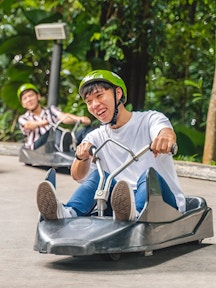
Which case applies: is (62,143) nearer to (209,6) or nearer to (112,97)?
(209,6)

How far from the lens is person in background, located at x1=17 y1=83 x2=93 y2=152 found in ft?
38.8

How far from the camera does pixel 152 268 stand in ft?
18.0

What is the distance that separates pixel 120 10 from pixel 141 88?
1253 mm

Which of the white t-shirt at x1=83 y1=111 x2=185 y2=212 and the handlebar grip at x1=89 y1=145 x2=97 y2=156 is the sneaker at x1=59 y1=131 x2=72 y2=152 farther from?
the handlebar grip at x1=89 y1=145 x2=97 y2=156

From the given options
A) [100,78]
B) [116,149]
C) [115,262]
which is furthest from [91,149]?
[115,262]

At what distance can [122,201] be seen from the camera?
5441mm

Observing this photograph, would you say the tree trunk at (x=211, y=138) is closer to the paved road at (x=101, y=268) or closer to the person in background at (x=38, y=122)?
the person in background at (x=38, y=122)

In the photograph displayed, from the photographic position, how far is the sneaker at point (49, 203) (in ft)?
18.3

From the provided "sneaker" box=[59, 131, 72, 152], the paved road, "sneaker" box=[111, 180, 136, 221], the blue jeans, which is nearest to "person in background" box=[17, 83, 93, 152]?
"sneaker" box=[59, 131, 72, 152]

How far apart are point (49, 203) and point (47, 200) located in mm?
26

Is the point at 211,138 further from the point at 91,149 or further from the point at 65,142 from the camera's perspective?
the point at 91,149

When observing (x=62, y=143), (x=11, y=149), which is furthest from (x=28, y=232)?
(x=11, y=149)

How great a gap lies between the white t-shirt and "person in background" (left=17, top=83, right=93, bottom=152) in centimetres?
563

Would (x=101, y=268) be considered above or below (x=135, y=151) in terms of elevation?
below
